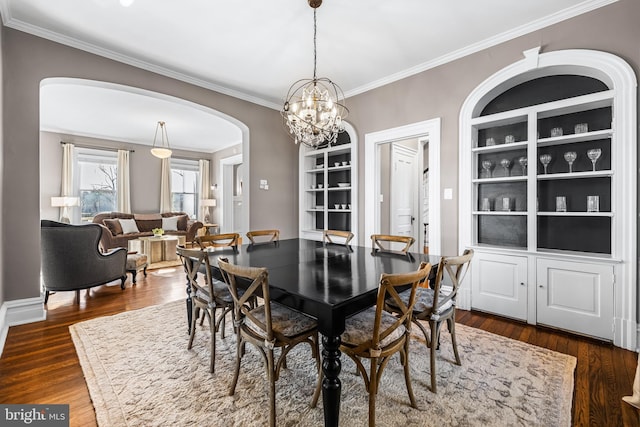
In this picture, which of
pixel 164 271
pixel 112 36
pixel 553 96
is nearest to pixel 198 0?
pixel 112 36

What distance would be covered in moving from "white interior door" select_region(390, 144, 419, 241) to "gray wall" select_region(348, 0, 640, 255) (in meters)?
0.93

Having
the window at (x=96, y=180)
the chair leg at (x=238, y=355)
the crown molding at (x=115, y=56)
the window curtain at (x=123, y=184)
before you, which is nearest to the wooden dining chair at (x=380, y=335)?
the chair leg at (x=238, y=355)

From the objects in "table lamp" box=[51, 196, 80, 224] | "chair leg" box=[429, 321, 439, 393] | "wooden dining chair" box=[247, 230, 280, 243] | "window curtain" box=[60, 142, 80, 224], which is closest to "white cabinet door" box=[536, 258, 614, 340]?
"chair leg" box=[429, 321, 439, 393]

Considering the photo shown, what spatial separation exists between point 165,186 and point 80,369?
6962 mm

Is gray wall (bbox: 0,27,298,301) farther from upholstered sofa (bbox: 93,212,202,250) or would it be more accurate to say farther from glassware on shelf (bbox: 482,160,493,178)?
glassware on shelf (bbox: 482,160,493,178)

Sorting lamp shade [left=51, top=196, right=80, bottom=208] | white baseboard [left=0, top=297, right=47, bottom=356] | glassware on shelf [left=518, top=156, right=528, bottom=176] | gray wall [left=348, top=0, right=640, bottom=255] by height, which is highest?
gray wall [left=348, top=0, right=640, bottom=255]

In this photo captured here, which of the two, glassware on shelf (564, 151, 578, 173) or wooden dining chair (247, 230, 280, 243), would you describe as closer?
glassware on shelf (564, 151, 578, 173)

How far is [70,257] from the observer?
3.32 meters

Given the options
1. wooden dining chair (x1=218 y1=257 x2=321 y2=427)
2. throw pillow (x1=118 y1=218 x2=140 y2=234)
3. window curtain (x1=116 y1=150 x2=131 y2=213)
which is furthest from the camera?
window curtain (x1=116 y1=150 x2=131 y2=213)

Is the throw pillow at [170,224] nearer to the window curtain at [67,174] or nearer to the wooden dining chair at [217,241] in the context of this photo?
the window curtain at [67,174]

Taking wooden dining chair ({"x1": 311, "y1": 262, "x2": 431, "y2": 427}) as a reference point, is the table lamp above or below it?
above

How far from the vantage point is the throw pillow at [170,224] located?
750cm

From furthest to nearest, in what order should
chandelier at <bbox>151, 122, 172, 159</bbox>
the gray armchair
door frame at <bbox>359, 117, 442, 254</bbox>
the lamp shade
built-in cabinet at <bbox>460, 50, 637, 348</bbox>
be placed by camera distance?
the lamp shade, chandelier at <bbox>151, 122, 172, 159</bbox>, door frame at <bbox>359, 117, 442, 254</bbox>, the gray armchair, built-in cabinet at <bbox>460, 50, 637, 348</bbox>

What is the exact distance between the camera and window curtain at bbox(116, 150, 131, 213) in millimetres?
7375
